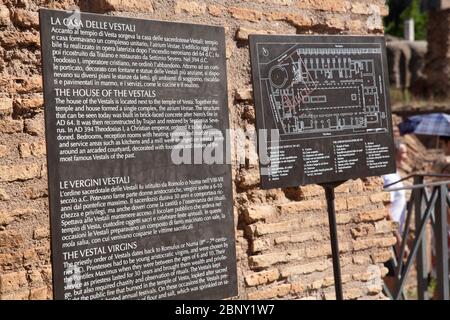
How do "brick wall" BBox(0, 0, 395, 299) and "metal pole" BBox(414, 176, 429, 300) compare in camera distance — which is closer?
"brick wall" BBox(0, 0, 395, 299)

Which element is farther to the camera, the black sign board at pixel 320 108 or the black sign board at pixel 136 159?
the black sign board at pixel 320 108

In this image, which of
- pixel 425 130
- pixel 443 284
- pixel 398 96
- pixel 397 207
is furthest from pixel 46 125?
pixel 398 96

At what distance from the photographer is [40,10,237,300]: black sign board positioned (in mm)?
3406

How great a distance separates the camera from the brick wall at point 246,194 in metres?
3.43

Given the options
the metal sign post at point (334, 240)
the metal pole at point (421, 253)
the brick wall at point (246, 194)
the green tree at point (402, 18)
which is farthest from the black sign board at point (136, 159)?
the green tree at point (402, 18)

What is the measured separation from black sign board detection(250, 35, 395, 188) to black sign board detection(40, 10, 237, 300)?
240 millimetres

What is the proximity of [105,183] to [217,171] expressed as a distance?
0.72 meters

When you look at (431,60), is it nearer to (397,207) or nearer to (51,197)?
(397,207)

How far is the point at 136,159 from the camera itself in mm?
3635

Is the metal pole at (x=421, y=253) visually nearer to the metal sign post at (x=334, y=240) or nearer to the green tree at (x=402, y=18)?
the metal sign post at (x=334, y=240)

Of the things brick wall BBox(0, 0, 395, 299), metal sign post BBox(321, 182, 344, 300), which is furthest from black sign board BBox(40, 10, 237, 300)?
metal sign post BBox(321, 182, 344, 300)

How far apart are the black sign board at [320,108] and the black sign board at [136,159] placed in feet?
0.79

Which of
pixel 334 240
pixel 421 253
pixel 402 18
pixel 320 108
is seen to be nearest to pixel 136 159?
pixel 320 108

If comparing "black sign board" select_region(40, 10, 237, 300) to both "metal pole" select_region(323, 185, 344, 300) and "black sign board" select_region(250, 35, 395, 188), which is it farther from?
"metal pole" select_region(323, 185, 344, 300)
